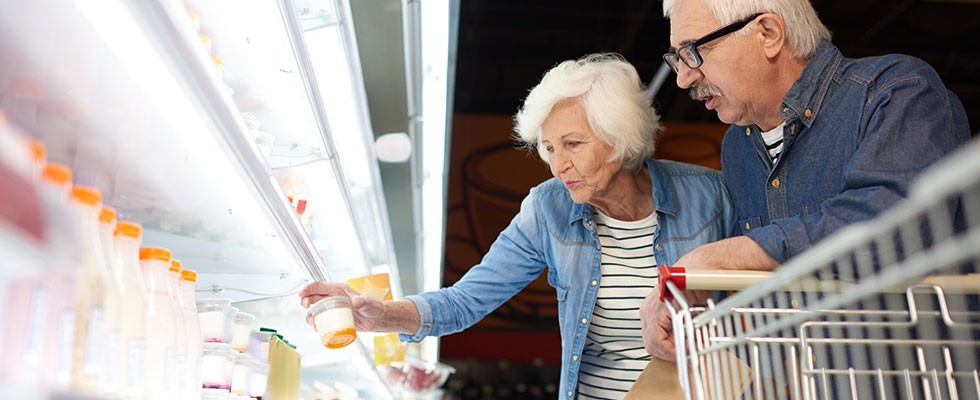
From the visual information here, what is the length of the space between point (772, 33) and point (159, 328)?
1.46 meters

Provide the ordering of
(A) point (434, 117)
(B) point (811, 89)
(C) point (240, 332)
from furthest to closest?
(A) point (434, 117) → (B) point (811, 89) → (C) point (240, 332)

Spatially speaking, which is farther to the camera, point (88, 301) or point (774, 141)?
point (774, 141)

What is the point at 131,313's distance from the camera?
1.04 m

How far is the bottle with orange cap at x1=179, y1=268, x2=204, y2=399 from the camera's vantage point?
50.1 inches

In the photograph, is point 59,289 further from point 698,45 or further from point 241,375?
point 698,45

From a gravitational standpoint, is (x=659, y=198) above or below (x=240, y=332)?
above

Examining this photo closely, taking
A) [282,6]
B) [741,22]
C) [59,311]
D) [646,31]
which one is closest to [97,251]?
[59,311]

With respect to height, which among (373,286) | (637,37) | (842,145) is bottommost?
(373,286)

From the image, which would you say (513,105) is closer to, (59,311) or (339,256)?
(339,256)

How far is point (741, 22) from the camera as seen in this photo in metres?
1.89

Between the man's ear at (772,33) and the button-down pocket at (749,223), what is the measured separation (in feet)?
1.35

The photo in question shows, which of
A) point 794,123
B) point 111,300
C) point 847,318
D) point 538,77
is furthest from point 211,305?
point 538,77

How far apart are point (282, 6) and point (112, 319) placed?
2.63ft

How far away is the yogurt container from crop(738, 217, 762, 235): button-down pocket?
1.00m
